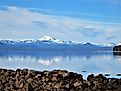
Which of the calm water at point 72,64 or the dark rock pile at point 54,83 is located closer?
the dark rock pile at point 54,83

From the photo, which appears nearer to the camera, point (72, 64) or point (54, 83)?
point (54, 83)

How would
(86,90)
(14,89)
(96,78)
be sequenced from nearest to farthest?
(86,90), (14,89), (96,78)

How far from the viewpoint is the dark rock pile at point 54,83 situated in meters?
20.1

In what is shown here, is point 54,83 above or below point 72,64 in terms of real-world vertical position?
above

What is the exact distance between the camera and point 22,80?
2219cm

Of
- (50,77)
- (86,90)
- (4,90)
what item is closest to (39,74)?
(50,77)

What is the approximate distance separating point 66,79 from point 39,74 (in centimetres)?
209

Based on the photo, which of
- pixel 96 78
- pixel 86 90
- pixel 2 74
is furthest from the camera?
pixel 2 74

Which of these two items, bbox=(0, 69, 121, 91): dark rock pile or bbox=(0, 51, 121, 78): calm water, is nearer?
bbox=(0, 69, 121, 91): dark rock pile

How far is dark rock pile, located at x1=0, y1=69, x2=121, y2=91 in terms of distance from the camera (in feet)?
65.9

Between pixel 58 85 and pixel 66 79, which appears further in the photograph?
pixel 66 79

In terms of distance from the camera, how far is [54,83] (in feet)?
67.9

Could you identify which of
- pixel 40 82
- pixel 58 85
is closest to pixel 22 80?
pixel 40 82

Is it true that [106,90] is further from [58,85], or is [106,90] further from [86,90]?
[58,85]
